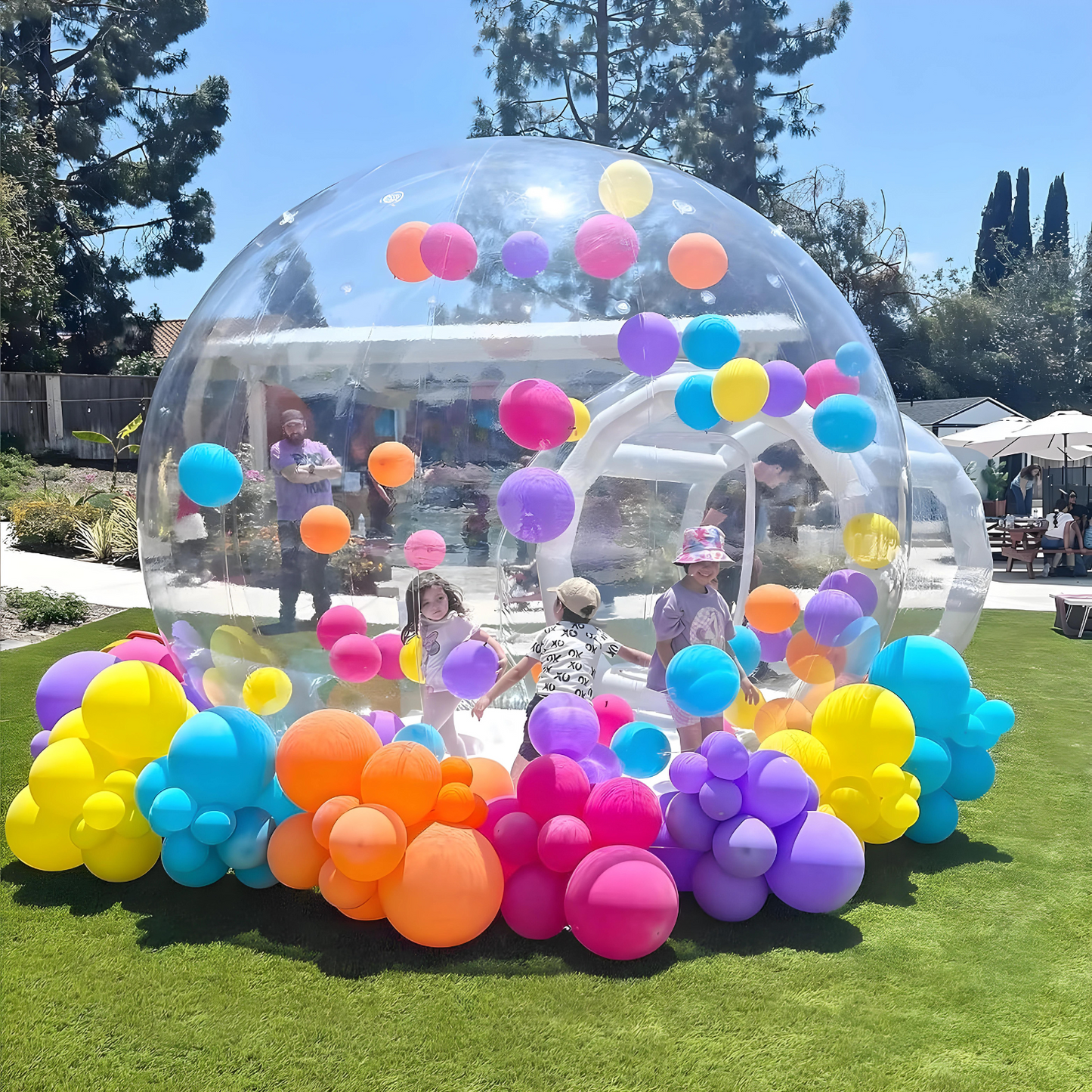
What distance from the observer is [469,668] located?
426 centimetres

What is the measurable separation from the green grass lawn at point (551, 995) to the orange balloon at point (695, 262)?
2630 mm

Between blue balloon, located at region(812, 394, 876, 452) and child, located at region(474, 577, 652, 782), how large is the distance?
4.21 feet

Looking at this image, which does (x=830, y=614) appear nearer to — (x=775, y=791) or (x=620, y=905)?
(x=775, y=791)

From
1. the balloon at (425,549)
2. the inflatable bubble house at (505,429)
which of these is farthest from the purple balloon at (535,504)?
the balloon at (425,549)

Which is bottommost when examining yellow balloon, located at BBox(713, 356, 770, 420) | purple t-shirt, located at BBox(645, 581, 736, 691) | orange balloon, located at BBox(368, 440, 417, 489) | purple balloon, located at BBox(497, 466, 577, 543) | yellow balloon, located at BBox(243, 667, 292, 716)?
yellow balloon, located at BBox(243, 667, 292, 716)

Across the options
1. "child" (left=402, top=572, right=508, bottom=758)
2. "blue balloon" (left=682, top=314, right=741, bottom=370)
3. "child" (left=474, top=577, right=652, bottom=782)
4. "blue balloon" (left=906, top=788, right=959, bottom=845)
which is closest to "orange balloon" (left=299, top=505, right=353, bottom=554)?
"child" (left=402, top=572, right=508, bottom=758)

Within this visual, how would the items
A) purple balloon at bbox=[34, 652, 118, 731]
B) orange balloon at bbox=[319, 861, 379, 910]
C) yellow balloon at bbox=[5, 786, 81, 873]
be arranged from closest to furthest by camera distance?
orange balloon at bbox=[319, 861, 379, 910] < yellow balloon at bbox=[5, 786, 81, 873] < purple balloon at bbox=[34, 652, 118, 731]

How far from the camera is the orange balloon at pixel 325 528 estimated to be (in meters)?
4.29

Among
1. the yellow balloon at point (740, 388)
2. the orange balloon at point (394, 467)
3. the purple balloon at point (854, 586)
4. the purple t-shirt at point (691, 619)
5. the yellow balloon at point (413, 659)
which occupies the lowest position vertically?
the yellow balloon at point (413, 659)

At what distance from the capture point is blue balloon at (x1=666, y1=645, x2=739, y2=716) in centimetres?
402

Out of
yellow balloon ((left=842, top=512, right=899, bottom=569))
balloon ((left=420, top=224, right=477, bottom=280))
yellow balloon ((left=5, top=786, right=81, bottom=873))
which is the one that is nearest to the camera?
yellow balloon ((left=5, top=786, right=81, bottom=873))

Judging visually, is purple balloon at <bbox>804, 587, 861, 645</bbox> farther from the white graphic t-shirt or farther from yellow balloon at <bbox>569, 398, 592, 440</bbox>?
yellow balloon at <bbox>569, 398, 592, 440</bbox>

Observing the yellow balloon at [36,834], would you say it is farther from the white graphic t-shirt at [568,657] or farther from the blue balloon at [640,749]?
the blue balloon at [640,749]

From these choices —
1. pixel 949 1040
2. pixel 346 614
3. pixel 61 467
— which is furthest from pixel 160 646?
pixel 61 467
